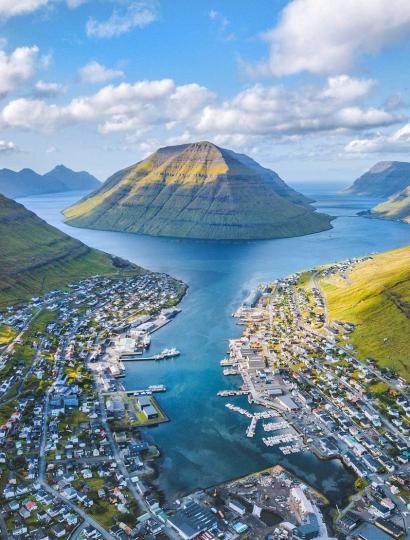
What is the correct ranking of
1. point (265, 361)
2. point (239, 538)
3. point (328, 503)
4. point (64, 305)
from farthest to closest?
1. point (64, 305)
2. point (265, 361)
3. point (328, 503)
4. point (239, 538)

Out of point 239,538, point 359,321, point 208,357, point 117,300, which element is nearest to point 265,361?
point 208,357

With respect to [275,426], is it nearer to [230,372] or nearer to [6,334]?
[230,372]

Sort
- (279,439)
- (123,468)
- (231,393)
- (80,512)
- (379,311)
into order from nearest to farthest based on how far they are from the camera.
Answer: (80,512) < (123,468) < (279,439) < (231,393) < (379,311)

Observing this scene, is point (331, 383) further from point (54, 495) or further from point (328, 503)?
point (54, 495)

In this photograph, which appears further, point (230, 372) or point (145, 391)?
point (230, 372)

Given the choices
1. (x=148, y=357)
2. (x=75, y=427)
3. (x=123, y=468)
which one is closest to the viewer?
(x=123, y=468)

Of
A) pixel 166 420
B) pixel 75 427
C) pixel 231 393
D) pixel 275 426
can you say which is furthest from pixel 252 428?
pixel 75 427

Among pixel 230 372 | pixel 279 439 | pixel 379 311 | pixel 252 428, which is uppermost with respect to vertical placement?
pixel 379 311
